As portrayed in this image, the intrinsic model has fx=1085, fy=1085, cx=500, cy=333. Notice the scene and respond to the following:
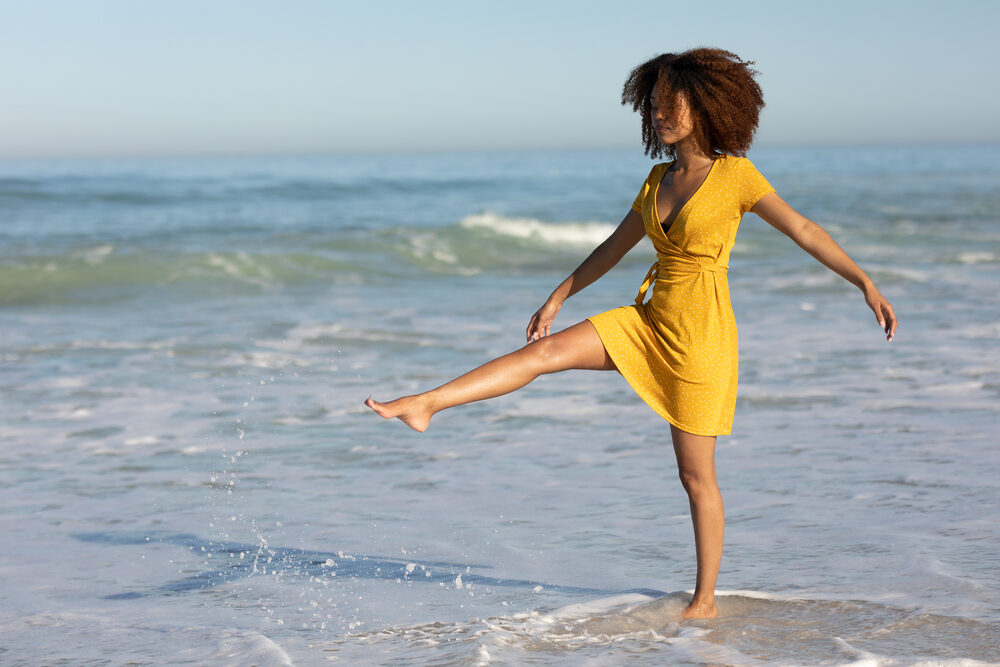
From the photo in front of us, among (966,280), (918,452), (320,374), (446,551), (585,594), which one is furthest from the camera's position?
(966,280)

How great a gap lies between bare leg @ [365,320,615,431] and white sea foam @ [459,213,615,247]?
20149mm

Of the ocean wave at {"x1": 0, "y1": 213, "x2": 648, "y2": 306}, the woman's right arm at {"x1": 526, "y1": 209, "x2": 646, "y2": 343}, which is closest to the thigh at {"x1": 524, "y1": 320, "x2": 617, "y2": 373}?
the woman's right arm at {"x1": 526, "y1": 209, "x2": 646, "y2": 343}

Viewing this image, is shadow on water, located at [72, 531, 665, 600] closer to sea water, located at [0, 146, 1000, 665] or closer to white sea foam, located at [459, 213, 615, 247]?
sea water, located at [0, 146, 1000, 665]

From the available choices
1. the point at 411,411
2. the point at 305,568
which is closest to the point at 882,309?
the point at 411,411

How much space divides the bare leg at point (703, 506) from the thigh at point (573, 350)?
0.36m

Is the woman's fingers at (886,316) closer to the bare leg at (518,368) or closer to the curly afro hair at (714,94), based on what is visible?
the curly afro hair at (714,94)

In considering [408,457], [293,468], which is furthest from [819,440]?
[293,468]

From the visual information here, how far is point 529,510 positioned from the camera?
519 centimetres

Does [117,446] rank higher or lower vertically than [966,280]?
lower

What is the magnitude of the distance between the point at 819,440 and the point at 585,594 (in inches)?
102

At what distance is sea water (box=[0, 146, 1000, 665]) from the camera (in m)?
3.72

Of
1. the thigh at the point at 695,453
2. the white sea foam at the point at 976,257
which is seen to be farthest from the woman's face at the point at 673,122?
the white sea foam at the point at 976,257

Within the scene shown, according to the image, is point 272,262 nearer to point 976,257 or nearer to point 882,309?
point 976,257

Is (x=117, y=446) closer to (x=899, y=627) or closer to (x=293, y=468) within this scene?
(x=293, y=468)
